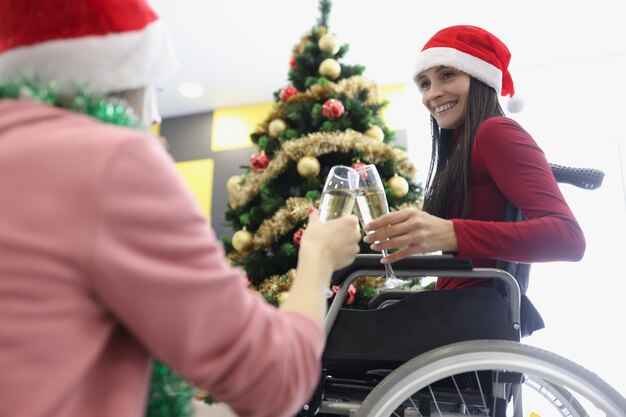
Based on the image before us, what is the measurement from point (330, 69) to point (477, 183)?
4.58 feet

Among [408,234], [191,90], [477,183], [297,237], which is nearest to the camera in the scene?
[408,234]

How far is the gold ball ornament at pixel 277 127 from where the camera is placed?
7.55 ft

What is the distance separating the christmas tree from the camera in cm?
210

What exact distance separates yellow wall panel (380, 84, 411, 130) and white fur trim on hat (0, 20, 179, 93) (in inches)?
129

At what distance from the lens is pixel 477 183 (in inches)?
42.6

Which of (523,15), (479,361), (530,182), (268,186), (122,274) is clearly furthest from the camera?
(523,15)

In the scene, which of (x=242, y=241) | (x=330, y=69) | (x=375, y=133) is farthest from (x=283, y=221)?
(x=330, y=69)

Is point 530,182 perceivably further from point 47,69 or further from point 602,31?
point 602,31

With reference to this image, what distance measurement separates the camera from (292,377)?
48 cm

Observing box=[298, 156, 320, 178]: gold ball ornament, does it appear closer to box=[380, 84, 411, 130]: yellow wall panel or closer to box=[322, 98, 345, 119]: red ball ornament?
box=[322, 98, 345, 119]: red ball ornament

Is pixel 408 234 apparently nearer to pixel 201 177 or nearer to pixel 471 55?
pixel 471 55

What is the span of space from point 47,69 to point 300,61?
1.99 m

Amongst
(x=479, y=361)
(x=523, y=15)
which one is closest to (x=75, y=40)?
(x=479, y=361)

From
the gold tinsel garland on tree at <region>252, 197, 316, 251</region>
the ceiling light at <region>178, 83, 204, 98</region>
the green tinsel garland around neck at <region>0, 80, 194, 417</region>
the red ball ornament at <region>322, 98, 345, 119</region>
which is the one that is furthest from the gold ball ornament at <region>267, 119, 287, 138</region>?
the ceiling light at <region>178, 83, 204, 98</region>
